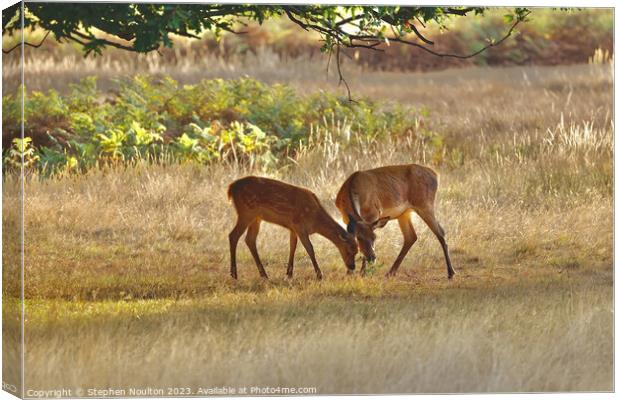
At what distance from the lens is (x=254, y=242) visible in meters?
12.8

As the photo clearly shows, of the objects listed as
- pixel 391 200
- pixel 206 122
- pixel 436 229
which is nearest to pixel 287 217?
pixel 391 200

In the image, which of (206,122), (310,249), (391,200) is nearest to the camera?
(310,249)

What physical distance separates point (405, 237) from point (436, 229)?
0.26 meters

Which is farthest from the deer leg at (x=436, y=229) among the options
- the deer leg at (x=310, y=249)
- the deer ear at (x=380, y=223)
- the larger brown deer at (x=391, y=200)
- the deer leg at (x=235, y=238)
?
the deer leg at (x=235, y=238)

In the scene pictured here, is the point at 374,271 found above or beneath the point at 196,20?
beneath

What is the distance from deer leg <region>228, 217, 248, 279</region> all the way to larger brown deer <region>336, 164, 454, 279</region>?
2.62ft

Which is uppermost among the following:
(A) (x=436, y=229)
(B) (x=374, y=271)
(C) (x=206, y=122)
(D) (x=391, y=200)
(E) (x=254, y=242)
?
(C) (x=206, y=122)

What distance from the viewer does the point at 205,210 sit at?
13.5 meters

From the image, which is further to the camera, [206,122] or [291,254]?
[206,122]

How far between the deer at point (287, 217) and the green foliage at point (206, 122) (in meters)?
0.87

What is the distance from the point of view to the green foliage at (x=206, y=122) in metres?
13.5

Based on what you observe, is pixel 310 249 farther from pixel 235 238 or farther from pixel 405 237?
pixel 405 237

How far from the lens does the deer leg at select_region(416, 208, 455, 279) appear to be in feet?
42.4

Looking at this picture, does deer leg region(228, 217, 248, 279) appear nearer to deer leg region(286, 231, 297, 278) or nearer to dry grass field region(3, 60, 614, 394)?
Answer: dry grass field region(3, 60, 614, 394)
